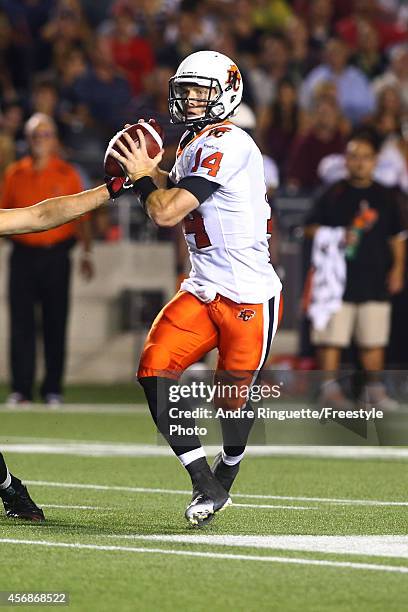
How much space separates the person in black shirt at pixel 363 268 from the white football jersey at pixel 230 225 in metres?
5.61

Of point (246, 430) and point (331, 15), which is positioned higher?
point (331, 15)

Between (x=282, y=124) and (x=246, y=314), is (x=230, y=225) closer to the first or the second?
(x=246, y=314)

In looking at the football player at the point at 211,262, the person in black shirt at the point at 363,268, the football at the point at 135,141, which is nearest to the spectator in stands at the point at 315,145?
the person in black shirt at the point at 363,268

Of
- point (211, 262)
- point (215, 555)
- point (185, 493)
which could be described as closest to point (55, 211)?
point (211, 262)

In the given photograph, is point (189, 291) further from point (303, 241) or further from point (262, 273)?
point (303, 241)

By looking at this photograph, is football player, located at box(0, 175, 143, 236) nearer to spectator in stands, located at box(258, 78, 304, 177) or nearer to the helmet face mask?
the helmet face mask

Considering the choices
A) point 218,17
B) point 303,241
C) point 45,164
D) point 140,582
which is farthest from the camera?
point 218,17

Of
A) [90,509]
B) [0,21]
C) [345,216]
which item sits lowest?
[90,509]

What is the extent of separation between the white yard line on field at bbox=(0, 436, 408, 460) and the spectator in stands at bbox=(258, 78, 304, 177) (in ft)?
21.4

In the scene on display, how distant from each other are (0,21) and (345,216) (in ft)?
20.6

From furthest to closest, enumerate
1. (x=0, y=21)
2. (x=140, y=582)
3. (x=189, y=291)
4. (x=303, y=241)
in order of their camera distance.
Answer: (x=0, y=21) → (x=303, y=241) → (x=189, y=291) → (x=140, y=582)

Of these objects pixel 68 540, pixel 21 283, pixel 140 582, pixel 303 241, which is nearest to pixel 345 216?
pixel 303 241

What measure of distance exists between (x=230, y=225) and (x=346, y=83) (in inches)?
444

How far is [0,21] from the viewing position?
17484mm
